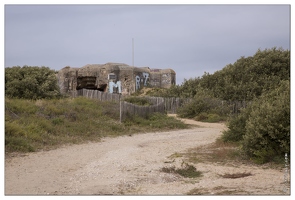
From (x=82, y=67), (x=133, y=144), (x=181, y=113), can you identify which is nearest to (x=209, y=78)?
(x=181, y=113)

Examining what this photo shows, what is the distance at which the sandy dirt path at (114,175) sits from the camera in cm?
682

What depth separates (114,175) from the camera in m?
8.22

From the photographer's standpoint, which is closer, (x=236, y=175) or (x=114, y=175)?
(x=236, y=175)

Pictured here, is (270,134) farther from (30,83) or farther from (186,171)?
(30,83)

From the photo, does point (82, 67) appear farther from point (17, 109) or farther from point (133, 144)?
point (133, 144)

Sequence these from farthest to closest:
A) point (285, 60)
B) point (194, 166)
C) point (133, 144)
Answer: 1. point (285, 60)
2. point (133, 144)
3. point (194, 166)

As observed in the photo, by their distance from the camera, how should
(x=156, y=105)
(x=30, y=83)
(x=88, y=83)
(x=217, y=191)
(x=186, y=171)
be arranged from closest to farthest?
(x=217, y=191) < (x=186, y=171) < (x=30, y=83) < (x=156, y=105) < (x=88, y=83)

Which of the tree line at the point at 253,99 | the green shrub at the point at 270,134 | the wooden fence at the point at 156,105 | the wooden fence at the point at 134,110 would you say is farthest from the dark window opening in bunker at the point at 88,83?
the green shrub at the point at 270,134

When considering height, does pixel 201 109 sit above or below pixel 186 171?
above

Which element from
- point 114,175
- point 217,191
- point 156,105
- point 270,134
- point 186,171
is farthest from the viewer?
point 156,105

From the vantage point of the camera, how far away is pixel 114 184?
7.36 metres

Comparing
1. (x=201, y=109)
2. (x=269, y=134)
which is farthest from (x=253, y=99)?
(x=201, y=109)

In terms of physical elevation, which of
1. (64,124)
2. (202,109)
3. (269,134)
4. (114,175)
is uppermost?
(269,134)

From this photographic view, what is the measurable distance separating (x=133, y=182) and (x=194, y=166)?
1.99 m
